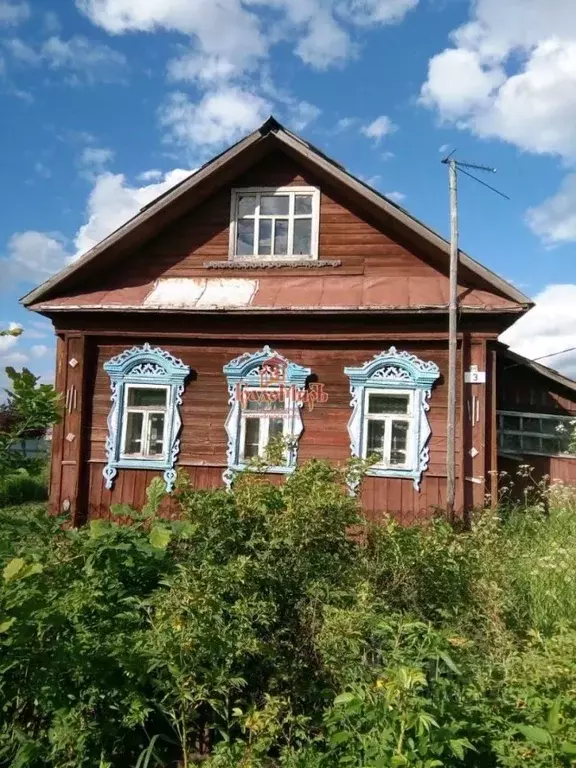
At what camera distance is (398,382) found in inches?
314

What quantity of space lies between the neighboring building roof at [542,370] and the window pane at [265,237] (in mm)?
3653

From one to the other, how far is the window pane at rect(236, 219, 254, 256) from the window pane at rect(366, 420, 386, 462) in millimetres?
3048

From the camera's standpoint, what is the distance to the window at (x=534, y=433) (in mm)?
8305

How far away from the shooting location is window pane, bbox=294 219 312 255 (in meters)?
8.70

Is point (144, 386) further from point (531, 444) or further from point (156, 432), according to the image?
point (531, 444)

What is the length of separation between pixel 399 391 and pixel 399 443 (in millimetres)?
688

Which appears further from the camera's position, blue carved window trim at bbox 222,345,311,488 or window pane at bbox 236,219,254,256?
window pane at bbox 236,219,254,256

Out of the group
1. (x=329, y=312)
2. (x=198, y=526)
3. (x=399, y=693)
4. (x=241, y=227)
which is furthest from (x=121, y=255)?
(x=399, y=693)

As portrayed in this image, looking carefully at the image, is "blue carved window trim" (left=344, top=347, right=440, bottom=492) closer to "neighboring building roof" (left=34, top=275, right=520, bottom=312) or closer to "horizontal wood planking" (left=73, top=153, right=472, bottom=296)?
"neighboring building roof" (left=34, top=275, right=520, bottom=312)

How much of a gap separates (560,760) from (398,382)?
587cm

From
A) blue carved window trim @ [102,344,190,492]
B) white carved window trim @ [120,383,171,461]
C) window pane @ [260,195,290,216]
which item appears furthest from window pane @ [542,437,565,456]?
white carved window trim @ [120,383,171,461]

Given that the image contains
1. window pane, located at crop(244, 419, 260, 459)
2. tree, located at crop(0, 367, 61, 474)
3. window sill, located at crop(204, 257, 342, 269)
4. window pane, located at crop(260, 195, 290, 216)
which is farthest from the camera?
window pane, located at crop(260, 195, 290, 216)

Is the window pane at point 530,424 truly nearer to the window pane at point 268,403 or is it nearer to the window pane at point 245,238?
the window pane at point 268,403

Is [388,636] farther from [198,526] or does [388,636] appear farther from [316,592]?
[198,526]
